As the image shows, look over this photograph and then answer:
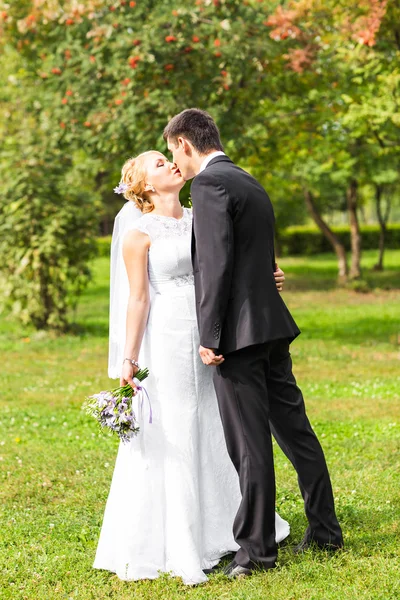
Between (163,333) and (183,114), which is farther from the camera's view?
(163,333)

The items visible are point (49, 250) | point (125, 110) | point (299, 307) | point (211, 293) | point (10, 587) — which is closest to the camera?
point (211, 293)

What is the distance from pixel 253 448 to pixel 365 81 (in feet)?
36.7

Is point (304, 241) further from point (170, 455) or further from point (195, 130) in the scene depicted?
point (195, 130)

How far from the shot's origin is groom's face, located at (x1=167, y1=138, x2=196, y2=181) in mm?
4406

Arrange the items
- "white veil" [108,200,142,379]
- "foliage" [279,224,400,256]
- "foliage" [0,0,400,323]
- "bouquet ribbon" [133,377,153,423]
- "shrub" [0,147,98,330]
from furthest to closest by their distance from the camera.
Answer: "foliage" [279,224,400,256] → "shrub" [0,147,98,330] → "foliage" [0,0,400,323] → "white veil" [108,200,142,379] → "bouquet ribbon" [133,377,153,423]

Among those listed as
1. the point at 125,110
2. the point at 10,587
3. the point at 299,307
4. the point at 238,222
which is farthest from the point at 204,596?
the point at 299,307

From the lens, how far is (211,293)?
4.23 meters

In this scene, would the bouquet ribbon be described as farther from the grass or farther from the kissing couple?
the grass

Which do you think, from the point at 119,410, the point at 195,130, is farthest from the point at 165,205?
the point at 119,410

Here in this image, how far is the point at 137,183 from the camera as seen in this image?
15.9 feet

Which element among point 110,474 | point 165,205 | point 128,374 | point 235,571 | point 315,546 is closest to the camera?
point 235,571

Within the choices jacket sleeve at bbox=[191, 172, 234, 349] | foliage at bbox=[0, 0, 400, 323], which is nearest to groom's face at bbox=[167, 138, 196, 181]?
jacket sleeve at bbox=[191, 172, 234, 349]

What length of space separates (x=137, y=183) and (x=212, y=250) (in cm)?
88

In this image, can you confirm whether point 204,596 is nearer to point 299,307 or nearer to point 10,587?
point 10,587
